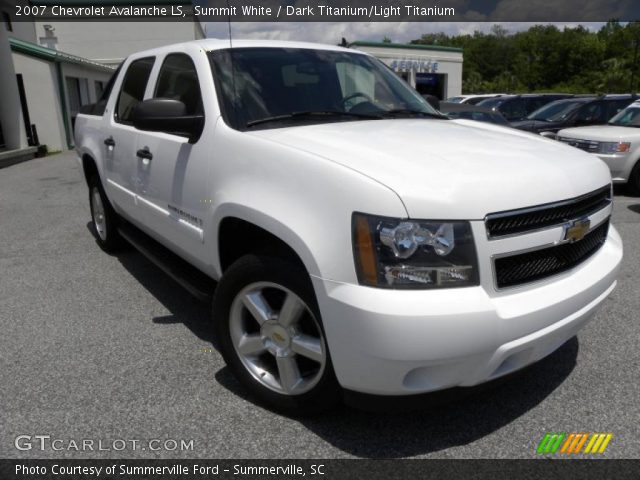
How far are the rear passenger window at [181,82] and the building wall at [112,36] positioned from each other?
29.7 meters

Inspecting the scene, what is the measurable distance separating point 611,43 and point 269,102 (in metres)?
85.5

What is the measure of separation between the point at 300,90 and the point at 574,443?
2.36 m

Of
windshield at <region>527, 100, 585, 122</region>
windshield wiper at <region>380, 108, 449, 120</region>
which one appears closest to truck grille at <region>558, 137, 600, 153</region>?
windshield at <region>527, 100, 585, 122</region>

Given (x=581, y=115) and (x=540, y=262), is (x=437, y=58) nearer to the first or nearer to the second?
(x=581, y=115)

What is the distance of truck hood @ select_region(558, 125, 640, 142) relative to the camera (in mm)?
8164

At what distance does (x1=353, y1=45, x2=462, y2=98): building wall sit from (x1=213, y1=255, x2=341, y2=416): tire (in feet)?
109

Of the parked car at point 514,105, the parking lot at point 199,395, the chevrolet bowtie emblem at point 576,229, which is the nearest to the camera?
the chevrolet bowtie emblem at point 576,229

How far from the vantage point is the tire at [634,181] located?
26.9ft

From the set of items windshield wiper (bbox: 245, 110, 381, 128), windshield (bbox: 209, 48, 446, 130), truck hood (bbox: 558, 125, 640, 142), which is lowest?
truck hood (bbox: 558, 125, 640, 142)

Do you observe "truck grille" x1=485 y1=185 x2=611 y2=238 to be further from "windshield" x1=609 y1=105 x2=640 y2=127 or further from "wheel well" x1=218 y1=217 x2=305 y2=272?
"windshield" x1=609 y1=105 x2=640 y2=127

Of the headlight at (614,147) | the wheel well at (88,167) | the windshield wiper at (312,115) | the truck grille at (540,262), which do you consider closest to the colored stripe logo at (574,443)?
the truck grille at (540,262)

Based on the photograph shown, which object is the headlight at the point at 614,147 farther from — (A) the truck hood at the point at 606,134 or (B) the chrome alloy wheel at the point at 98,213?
(B) the chrome alloy wheel at the point at 98,213

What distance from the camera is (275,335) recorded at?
2.50m

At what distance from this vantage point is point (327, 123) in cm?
295
